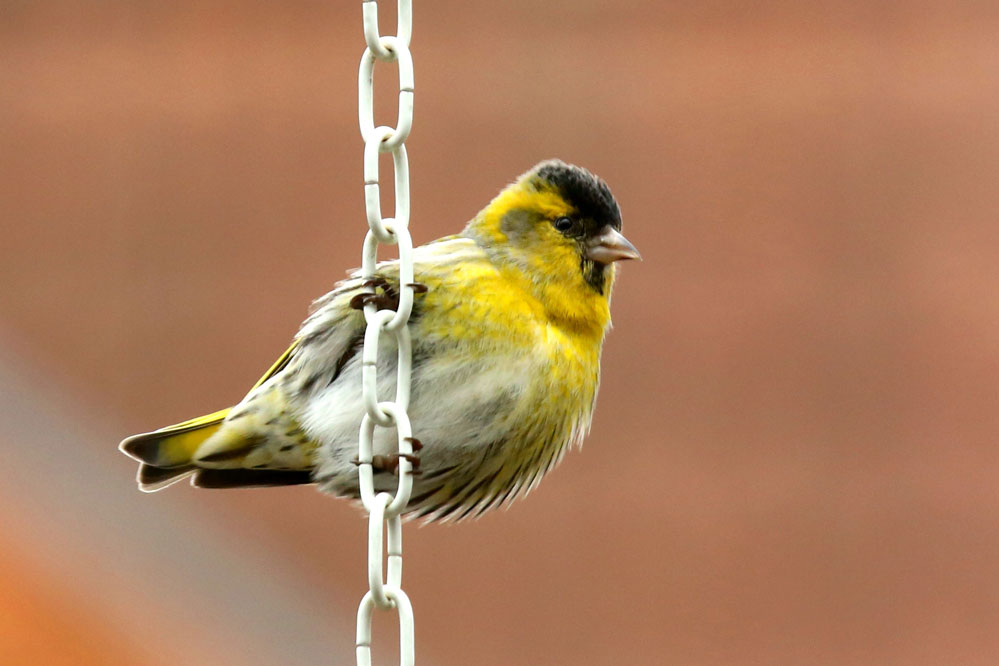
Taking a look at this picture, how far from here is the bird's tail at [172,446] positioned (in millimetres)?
2227

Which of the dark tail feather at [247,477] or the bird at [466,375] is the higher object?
the bird at [466,375]

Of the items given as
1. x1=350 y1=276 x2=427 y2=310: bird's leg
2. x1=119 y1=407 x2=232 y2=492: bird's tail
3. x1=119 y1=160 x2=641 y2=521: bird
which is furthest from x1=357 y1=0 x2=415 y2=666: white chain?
x1=119 y1=407 x2=232 y2=492: bird's tail

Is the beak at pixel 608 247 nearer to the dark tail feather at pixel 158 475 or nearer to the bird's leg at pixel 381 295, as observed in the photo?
the bird's leg at pixel 381 295

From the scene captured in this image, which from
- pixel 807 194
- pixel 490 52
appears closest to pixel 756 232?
pixel 807 194

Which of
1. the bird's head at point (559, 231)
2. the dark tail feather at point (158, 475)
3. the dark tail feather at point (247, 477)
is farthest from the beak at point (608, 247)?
the dark tail feather at point (158, 475)

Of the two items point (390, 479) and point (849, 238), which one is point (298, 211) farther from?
point (390, 479)

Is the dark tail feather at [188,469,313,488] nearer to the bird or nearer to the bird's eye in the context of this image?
the bird

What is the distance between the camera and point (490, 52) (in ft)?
13.0

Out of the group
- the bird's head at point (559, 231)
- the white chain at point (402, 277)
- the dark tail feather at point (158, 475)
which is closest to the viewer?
the white chain at point (402, 277)

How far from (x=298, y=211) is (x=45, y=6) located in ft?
3.21

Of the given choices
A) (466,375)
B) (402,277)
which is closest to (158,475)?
(466,375)

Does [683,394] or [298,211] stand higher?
[298,211]

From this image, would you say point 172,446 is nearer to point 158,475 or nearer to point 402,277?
point 158,475

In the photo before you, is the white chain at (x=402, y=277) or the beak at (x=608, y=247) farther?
the beak at (x=608, y=247)
